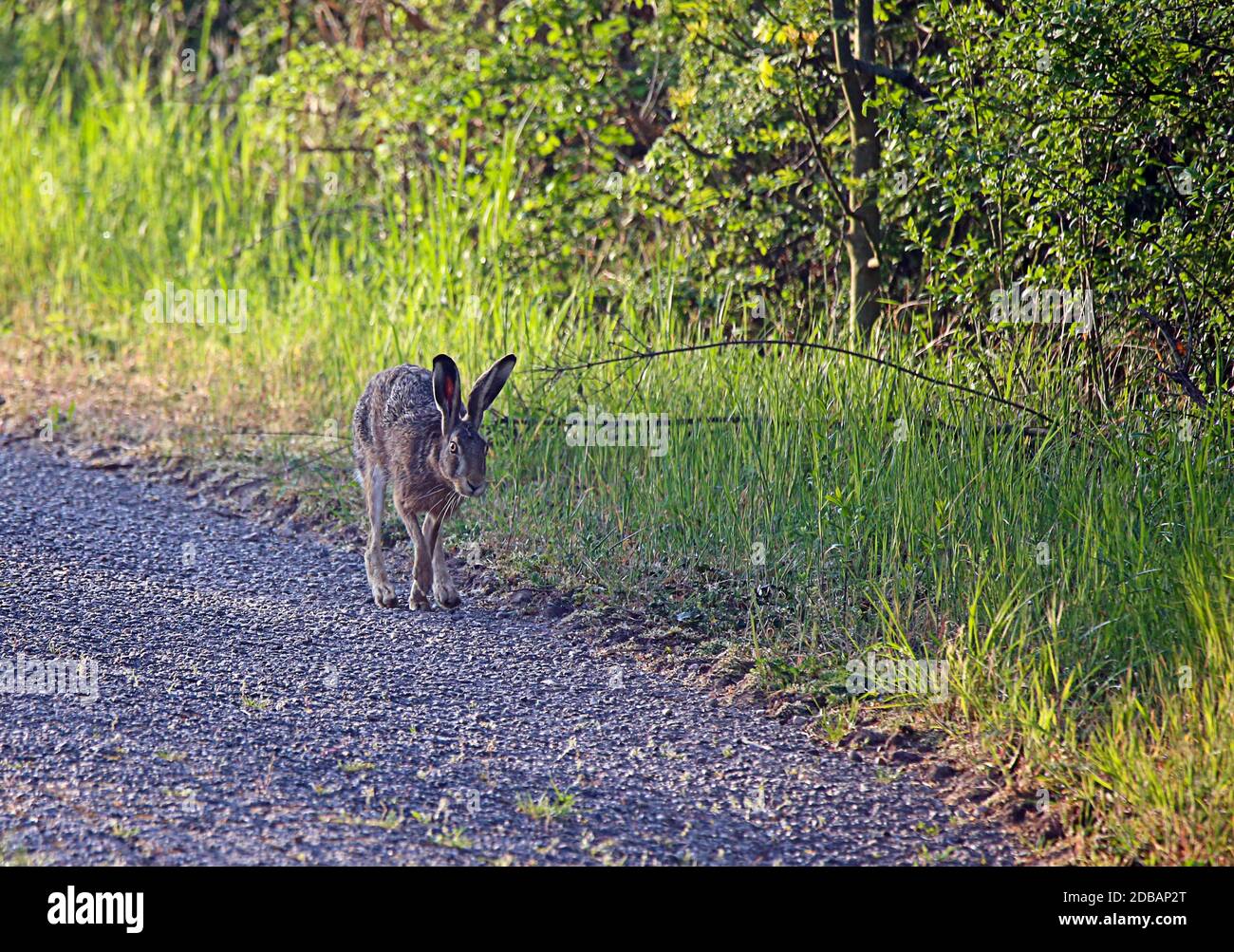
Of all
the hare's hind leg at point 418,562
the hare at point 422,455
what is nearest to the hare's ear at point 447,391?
the hare at point 422,455

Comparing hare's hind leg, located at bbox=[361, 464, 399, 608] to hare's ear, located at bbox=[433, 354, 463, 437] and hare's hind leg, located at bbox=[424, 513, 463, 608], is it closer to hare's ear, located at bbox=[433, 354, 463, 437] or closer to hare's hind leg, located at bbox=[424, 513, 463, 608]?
hare's hind leg, located at bbox=[424, 513, 463, 608]

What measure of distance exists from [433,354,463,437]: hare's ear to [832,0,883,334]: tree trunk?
2.36 m

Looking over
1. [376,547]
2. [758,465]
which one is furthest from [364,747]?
[758,465]

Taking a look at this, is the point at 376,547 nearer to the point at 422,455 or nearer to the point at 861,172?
the point at 422,455

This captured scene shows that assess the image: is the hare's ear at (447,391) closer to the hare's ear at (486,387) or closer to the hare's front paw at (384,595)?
the hare's ear at (486,387)

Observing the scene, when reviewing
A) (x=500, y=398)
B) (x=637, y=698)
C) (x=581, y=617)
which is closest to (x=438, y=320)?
(x=500, y=398)

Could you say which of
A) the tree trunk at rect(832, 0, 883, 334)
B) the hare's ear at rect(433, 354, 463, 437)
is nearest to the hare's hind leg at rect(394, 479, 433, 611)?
the hare's ear at rect(433, 354, 463, 437)

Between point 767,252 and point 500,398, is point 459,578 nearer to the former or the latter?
point 500,398

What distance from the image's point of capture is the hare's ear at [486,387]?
5937 mm

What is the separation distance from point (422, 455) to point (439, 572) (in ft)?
1.60

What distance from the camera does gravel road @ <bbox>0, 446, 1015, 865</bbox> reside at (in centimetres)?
409

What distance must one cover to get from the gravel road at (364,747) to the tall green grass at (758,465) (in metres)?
0.46

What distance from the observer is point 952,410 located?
6.36m
